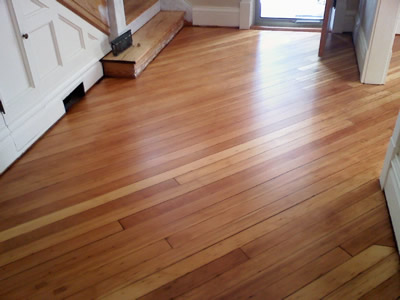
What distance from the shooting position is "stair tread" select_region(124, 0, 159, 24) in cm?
398

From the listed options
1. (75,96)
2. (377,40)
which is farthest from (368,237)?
(75,96)

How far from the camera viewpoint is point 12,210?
6.84 ft

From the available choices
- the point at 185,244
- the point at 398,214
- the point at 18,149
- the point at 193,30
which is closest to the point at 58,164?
the point at 18,149

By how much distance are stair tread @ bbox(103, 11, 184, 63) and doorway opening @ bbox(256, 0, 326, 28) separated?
0.93 meters

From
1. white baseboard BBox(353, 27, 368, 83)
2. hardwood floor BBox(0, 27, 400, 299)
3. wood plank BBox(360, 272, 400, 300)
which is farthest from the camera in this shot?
white baseboard BBox(353, 27, 368, 83)

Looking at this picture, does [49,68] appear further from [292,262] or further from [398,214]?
[398,214]

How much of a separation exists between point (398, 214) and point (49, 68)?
7.33 ft

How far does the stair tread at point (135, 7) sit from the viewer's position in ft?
13.1

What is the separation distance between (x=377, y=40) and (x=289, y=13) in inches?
72.2

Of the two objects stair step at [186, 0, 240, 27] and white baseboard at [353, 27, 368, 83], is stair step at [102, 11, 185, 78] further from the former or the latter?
white baseboard at [353, 27, 368, 83]

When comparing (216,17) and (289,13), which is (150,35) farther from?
(289,13)

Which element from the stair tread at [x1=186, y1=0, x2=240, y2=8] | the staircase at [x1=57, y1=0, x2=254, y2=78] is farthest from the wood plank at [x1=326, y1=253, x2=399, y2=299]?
the stair tread at [x1=186, y1=0, x2=240, y2=8]

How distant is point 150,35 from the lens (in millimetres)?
4016

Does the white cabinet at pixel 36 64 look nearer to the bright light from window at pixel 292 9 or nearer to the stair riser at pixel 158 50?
the stair riser at pixel 158 50
